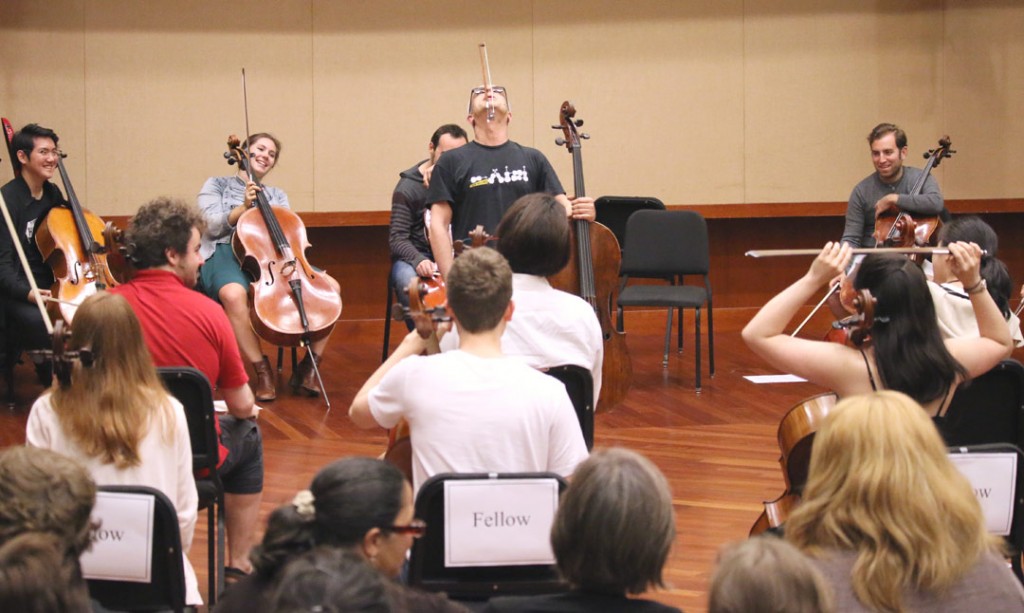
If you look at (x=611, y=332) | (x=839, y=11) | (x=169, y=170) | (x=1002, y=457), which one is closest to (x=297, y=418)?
(x=611, y=332)

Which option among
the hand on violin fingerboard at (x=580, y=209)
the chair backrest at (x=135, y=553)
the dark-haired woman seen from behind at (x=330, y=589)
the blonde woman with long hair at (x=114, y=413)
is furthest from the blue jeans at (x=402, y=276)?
the dark-haired woman seen from behind at (x=330, y=589)

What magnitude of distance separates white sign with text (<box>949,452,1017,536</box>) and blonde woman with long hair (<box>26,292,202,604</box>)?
59.5 inches

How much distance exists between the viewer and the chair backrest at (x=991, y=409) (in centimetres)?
297

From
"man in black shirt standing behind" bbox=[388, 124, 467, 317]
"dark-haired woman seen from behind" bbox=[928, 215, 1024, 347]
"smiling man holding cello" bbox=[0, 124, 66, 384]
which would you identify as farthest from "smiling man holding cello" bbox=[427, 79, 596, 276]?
"smiling man holding cello" bbox=[0, 124, 66, 384]

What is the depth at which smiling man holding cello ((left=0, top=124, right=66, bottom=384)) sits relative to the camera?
17.4 ft

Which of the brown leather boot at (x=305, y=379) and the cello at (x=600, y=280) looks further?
the brown leather boot at (x=305, y=379)

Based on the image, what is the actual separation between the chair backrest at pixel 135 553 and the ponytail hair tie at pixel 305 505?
0.53 metres

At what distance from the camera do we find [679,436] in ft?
16.0

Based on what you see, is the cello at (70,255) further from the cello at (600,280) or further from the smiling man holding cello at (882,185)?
the smiling man holding cello at (882,185)

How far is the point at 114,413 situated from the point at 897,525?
1.49 meters

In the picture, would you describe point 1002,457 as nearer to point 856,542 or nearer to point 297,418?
point 856,542

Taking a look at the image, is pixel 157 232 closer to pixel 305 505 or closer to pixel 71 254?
pixel 305 505

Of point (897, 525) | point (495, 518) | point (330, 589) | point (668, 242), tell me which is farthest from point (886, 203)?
point (330, 589)

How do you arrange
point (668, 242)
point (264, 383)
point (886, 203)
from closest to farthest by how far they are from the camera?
point (264, 383) → point (886, 203) → point (668, 242)
